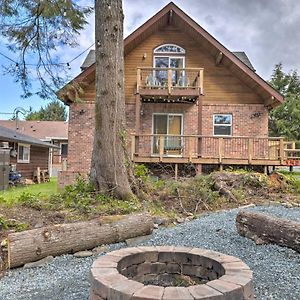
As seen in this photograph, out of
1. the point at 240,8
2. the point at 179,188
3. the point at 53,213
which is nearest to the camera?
the point at 53,213

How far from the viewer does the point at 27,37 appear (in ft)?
29.1

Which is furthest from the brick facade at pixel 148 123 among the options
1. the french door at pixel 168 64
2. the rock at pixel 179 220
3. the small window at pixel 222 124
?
the rock at pixel 179 220

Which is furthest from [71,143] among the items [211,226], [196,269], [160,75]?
[196,269]

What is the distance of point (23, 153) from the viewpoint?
21.5 metres

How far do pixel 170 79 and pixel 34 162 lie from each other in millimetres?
12844

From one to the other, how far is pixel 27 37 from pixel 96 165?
4.11 meters

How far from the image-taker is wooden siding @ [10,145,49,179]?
2083cm

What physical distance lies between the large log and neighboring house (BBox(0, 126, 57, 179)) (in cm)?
1332

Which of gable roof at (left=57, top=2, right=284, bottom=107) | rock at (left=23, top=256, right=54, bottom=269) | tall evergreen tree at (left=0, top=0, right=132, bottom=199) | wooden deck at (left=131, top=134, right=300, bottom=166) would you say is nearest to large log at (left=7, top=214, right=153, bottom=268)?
rock at (left=23, top=256, right=54, bottom=269)

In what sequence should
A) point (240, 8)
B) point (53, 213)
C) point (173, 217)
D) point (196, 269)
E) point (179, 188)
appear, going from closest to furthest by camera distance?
1. point (196, 269)
2. point (53, 213)
3. point (173, 217)
4. point (179, 188)
5. point (240, 8)

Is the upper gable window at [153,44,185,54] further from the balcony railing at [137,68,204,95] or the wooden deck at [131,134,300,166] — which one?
the wooden deck at [131,134,300,166]

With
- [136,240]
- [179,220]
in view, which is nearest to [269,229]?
[136,240]

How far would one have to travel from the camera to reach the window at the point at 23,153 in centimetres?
2088

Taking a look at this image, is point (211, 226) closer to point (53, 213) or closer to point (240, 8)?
point (53, 213)
